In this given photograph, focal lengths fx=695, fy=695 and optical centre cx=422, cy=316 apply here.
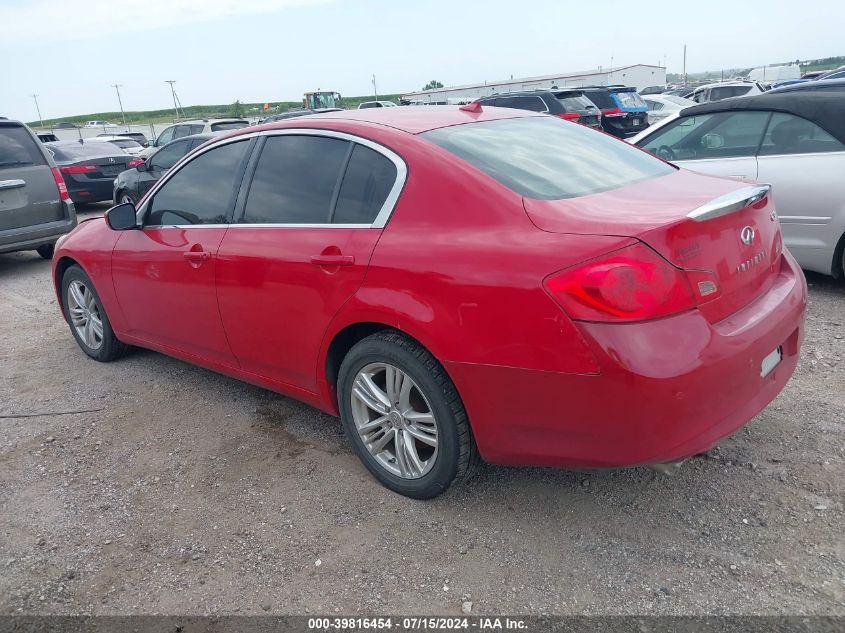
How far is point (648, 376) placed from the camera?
87.7 inches

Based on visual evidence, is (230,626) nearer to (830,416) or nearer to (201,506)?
(201,506)

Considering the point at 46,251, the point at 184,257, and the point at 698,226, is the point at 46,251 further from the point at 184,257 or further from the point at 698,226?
the point at 698,226

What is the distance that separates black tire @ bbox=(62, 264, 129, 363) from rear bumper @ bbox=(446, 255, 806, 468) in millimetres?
3187

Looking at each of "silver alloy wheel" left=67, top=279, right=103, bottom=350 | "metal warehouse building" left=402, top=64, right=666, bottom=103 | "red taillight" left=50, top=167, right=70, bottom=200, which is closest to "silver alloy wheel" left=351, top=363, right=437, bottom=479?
"silver alloy wheel" left=67, top=279, right=103, bottom=350

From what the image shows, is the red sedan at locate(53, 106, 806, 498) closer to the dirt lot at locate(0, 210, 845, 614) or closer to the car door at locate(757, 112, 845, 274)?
the dirt lot at locate(0, 210, 845, 614)

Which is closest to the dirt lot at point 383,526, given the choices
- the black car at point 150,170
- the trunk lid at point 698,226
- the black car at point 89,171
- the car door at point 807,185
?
the trunk lid at point 698,226

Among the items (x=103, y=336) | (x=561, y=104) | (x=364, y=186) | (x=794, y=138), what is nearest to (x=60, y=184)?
(x=103, y=336)

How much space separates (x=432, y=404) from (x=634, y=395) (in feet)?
2.68

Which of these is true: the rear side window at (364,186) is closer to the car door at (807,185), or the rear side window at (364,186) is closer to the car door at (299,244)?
the car door at (299,244)

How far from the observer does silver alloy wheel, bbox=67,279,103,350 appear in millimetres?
4930

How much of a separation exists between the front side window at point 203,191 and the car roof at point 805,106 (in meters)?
4.15

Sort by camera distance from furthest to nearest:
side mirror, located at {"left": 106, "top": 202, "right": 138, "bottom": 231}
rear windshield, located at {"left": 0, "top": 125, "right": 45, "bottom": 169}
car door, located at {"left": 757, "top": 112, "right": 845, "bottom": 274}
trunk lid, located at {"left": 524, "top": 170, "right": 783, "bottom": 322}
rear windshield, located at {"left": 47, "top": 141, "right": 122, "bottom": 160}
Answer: rear windshield, located at {"left": 47, "top": 141, "right": 122, "bottom": 160} < rear windshield, located at {"left": 0, "top": 125, "right": 45, "bottom": 169} < car door, located at {"left": 757, "top": 112, "right": 845, "bottom": 274} < side mirror, located at {"left": 106, "top": 202, "right": 138, "bottom": 231} < trunk lid, located at {"left": 524, "top": 170, "right": 783, "bottom": 322}

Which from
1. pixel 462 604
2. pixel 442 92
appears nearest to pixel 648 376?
pixel 462 604

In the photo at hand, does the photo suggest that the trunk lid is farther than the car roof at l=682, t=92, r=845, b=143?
No
